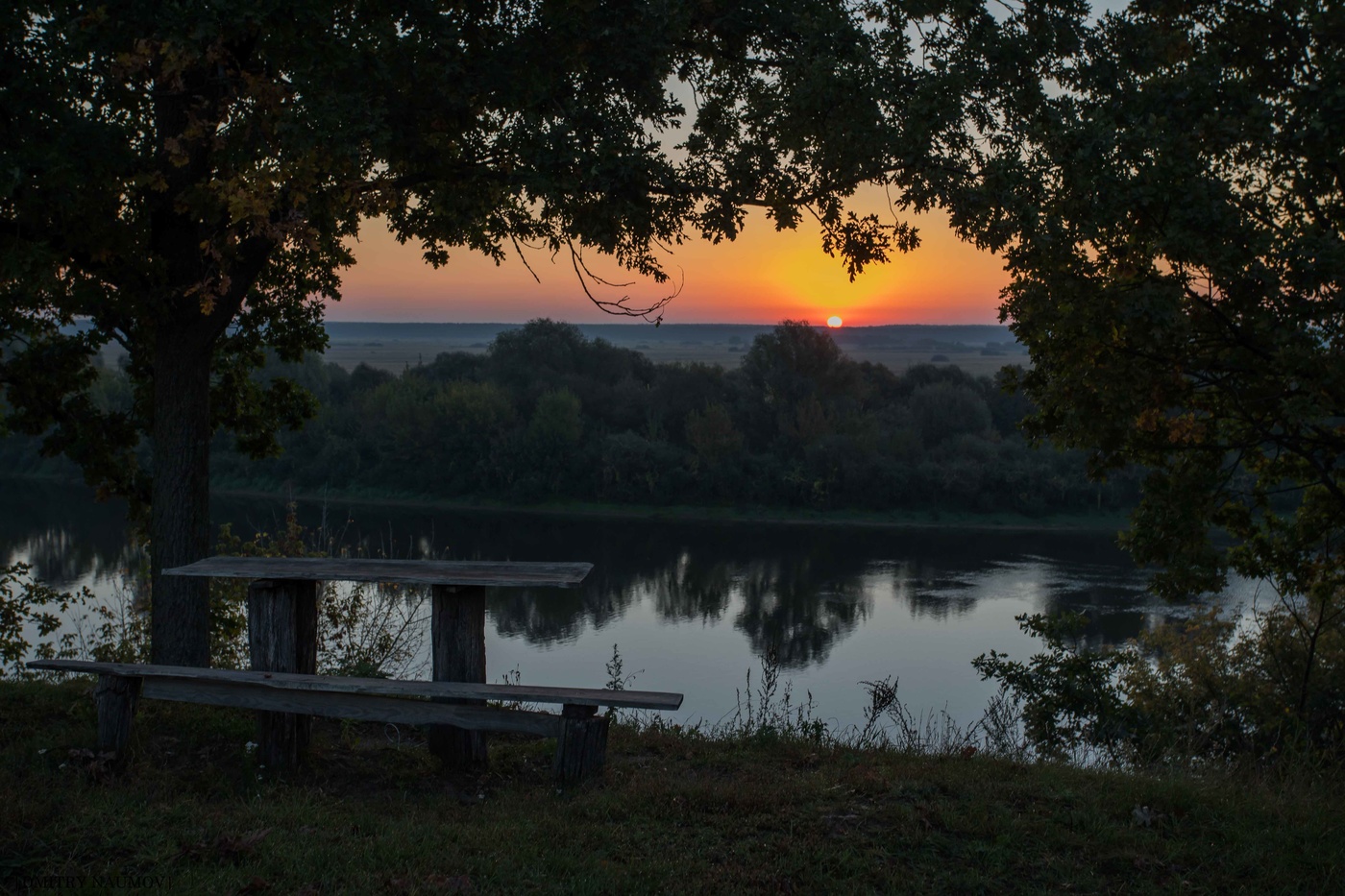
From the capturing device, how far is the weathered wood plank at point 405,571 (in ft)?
17.9

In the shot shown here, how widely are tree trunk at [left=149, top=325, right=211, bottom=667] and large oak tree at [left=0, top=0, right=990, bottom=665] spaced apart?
0.01 metres

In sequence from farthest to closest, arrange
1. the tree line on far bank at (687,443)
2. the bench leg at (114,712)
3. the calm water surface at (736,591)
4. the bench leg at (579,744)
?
the tree line on far bank at (687,443) < the calm water surface at (736,591) < the bench leg at (114,712) < the bench leg at (579,744)

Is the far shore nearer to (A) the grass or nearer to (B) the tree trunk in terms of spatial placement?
(B) the tree trunk

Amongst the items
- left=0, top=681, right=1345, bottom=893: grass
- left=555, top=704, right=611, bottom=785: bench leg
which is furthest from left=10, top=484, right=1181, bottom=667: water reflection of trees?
left=555, top=704, right=611, bottom=785: bench leg

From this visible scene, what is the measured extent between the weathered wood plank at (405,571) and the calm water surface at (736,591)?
7.26 m

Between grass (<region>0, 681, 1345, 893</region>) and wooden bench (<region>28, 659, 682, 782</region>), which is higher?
wooden bench (<region>28, 659, 682, 782</region>)

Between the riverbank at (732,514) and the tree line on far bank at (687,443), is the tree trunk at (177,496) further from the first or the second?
the tree line on far bank at (687,443)

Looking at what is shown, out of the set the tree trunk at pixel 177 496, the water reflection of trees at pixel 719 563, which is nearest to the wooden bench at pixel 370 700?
the tree trunk at pixel 177 496

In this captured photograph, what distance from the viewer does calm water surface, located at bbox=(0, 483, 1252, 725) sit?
76.1ft

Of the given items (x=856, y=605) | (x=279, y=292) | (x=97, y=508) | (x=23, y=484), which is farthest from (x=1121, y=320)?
(x=23, y=484)

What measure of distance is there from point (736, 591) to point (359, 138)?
1186 inches

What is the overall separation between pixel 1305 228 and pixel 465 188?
5687 millimetres

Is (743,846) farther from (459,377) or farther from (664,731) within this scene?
(459,377)

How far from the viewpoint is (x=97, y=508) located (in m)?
44.4
